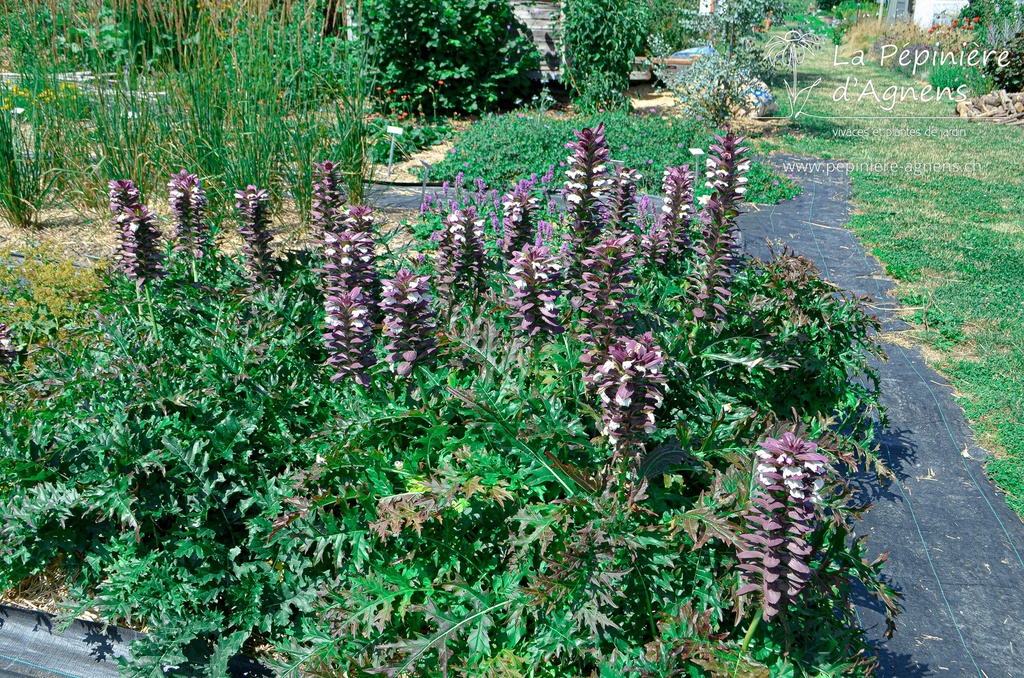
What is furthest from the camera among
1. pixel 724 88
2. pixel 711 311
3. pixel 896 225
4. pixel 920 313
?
pixel 724 88

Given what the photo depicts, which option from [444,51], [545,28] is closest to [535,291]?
[444,51]

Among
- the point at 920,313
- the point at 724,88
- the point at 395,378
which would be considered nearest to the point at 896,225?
the point at 920,313

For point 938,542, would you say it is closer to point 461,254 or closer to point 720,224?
point 720,224

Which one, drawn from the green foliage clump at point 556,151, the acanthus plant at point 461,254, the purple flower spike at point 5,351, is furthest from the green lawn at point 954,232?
the purple flower spike at point 5,351

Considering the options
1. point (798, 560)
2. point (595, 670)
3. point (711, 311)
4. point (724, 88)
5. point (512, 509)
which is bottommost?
point (595, 670)

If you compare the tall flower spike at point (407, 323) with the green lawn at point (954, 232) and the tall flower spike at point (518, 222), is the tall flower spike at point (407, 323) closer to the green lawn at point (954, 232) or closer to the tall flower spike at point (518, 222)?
the tall flower spike at point (518, 222)

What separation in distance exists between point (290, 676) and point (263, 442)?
851mm

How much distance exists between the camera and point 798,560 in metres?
1.84

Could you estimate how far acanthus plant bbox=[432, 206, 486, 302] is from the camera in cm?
316

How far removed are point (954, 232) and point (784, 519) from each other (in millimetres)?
6437

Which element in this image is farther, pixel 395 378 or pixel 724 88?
pixel 724 88

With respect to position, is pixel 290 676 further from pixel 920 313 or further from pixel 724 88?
pixel 724 88

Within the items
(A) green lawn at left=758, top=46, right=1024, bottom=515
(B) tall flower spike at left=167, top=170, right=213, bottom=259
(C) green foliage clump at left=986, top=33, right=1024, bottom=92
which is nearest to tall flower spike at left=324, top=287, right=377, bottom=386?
(B) tall flower spike at left=167, top=170, right=213, bottom=259

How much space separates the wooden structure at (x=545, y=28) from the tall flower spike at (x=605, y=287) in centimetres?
1008
